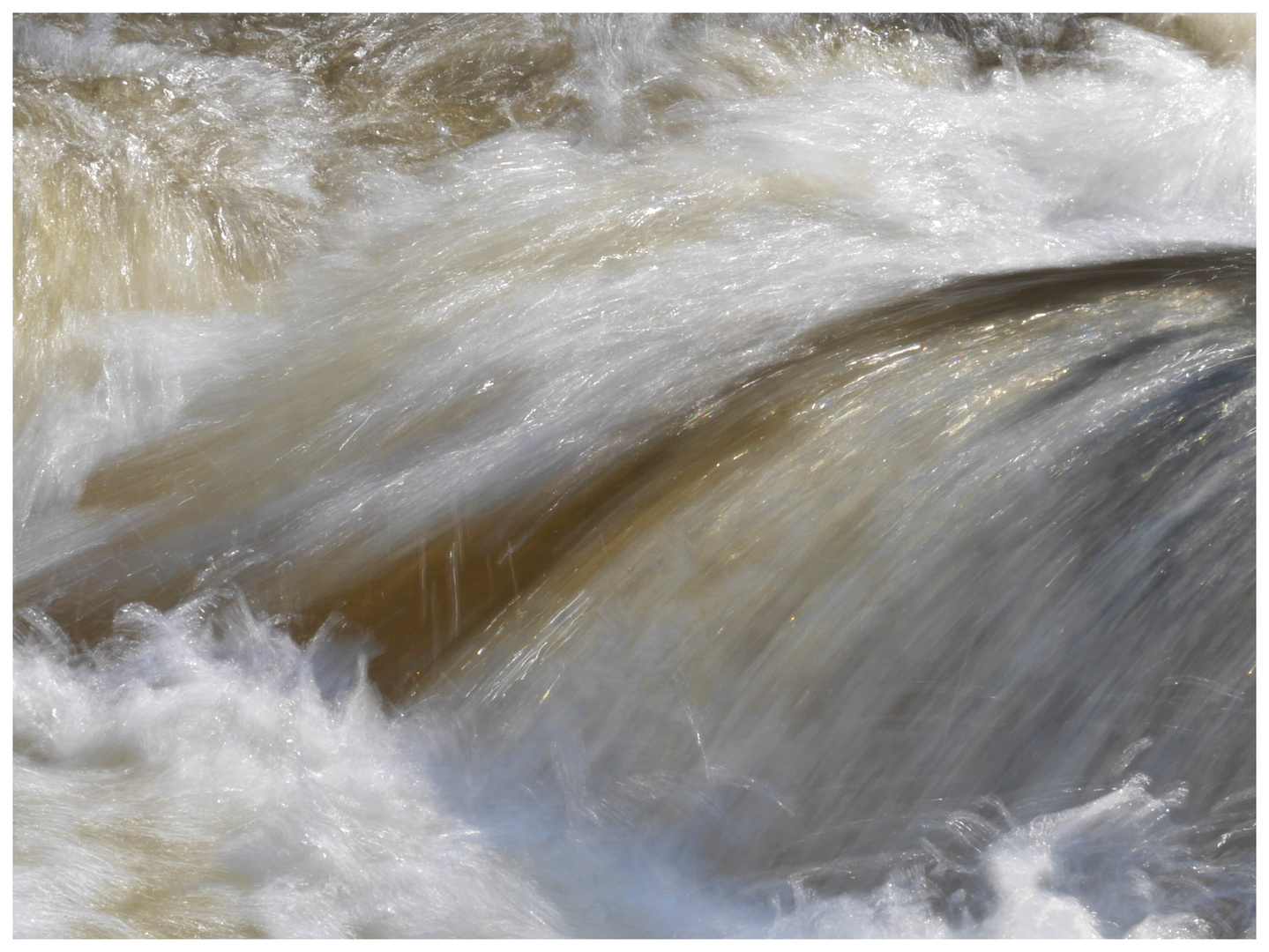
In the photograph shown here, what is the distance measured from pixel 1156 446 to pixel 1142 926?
730 millimetres

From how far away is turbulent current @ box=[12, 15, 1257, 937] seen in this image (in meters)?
1.17

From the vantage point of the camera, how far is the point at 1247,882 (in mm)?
1175

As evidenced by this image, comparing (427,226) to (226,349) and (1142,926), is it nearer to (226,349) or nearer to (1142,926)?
(226,349)

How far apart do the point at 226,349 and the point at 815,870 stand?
1.24m

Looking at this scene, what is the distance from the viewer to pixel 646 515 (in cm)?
118

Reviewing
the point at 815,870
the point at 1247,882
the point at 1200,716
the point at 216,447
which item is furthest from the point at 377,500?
the point at 1247,882

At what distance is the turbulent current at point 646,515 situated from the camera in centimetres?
117

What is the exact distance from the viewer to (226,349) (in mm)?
1221

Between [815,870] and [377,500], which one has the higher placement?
[377,500]
